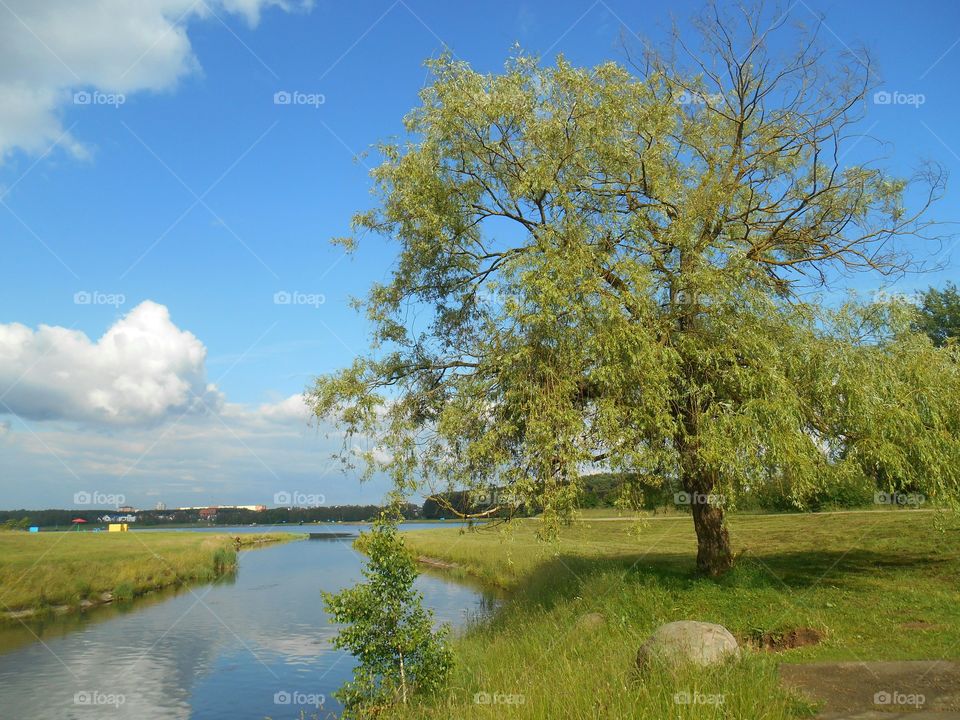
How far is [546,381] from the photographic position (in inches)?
572

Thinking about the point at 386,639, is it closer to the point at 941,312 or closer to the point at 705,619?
the point at 705,619

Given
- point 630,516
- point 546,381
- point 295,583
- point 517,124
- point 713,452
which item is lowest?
point 295,583

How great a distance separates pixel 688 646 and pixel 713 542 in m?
7.95

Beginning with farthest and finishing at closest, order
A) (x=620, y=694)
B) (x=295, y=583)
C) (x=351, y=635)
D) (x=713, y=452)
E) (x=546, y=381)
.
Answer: (x=295, y=583) → (x=546, y=381) → (x=713, y=452) → (x=351, y=635) → (x=620, y=694)

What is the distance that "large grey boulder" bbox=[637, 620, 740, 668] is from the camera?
990cm

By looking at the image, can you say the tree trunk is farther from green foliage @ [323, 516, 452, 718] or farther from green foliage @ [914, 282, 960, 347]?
green foliage @ [914, 282, 960, 347]

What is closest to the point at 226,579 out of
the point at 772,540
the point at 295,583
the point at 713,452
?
the point at 295,583

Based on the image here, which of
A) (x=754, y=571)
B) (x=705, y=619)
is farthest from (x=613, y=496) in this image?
(x=754, y=571)

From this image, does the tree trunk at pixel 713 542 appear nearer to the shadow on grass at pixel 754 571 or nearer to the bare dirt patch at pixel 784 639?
the shadow on grass at pixel 754 571

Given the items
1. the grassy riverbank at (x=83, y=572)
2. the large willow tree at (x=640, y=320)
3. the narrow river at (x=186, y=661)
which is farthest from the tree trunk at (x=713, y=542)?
the grassy riverbank at (x=83, y=572)

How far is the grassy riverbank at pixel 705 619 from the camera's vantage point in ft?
29.5

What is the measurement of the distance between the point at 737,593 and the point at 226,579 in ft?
134

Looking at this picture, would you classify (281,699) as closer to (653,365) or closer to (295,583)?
(653,365)

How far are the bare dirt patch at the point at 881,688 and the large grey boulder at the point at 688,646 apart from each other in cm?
112
